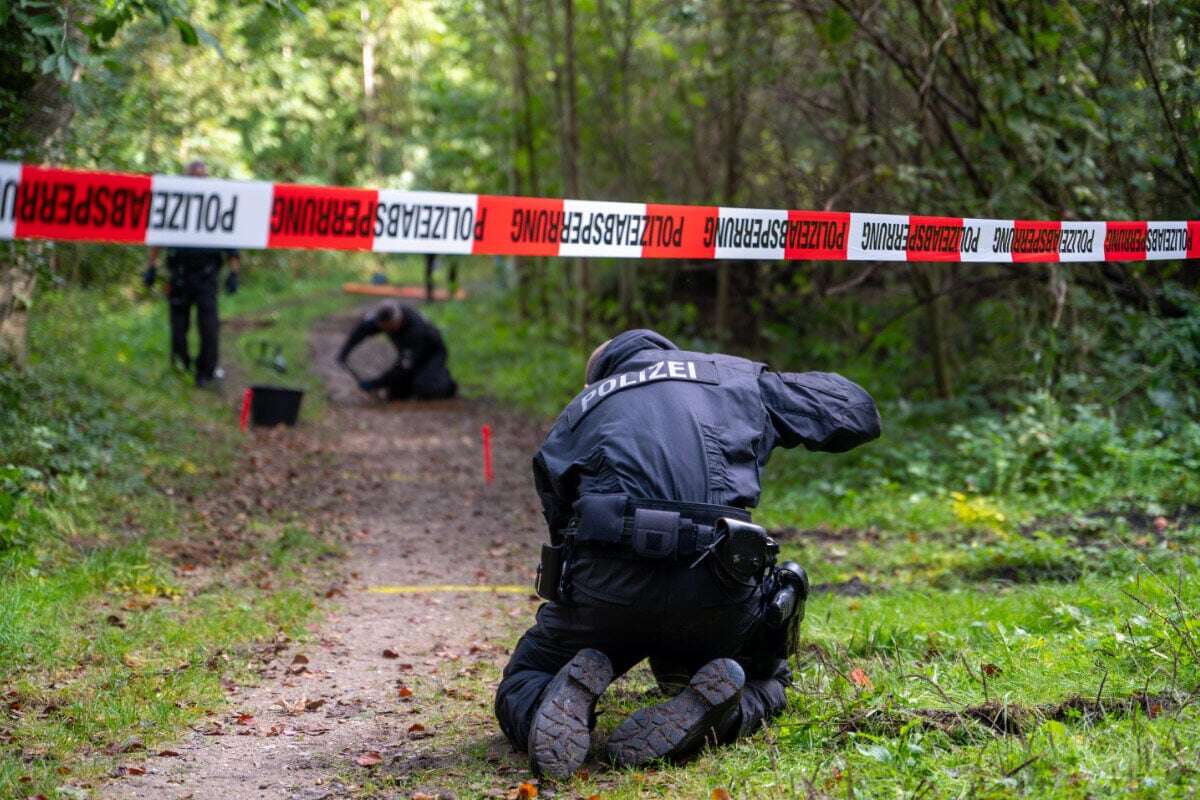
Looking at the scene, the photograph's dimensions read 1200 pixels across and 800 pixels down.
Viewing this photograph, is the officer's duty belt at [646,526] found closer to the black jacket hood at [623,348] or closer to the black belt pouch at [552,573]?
the black belt pouch at [552,573]

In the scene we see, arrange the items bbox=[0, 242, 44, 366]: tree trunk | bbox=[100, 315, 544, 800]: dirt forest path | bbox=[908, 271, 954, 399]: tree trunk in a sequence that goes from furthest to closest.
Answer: bbox=[908, 271, 954, 399]: tree trunk
bbox=[0, 242, 44, 366]: tree trunk
bbox=[100, 315, 544, 800]: dirt forest path

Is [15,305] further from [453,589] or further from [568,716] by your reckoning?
[568,716]

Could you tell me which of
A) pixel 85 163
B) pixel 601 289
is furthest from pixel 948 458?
pixel 601 289

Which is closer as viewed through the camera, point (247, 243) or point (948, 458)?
point (247, 243)

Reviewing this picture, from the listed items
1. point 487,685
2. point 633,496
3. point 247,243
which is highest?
point 247,243

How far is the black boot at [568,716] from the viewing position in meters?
3.72

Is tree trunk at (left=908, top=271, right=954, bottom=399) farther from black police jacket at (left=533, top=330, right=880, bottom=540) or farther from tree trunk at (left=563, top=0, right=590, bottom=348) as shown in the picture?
black police jacket at (left=533, top=330, right=880, bottom=540)

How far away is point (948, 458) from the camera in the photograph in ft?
30.0

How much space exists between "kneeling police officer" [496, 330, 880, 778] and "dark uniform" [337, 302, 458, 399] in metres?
9.45

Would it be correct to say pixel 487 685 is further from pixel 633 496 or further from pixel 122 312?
pixel 122 312

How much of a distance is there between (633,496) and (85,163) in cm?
788

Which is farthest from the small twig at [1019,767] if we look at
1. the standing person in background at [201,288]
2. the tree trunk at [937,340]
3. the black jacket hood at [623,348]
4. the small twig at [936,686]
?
the standing person in background at [201,288]

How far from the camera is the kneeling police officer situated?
381 centimetres

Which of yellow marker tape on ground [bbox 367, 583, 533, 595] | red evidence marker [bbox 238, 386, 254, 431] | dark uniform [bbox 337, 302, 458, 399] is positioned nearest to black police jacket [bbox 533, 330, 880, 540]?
yellow marker tape on ground [bbox 367, 583, 533, 595]
